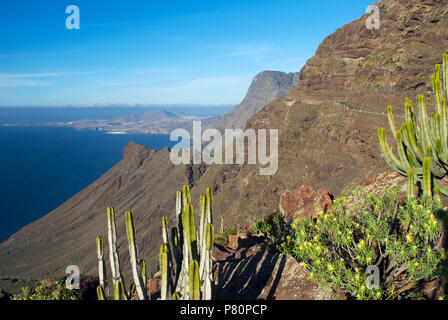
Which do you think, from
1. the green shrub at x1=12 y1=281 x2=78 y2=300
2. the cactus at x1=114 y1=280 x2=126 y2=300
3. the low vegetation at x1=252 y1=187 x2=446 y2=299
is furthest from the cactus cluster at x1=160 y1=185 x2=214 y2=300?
the green shrub at x1=12 y1=281 x2=78 y2=300

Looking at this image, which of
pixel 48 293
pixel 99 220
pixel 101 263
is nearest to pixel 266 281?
pixel 101 263

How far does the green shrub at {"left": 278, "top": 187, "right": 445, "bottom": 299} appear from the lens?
25.3 ft

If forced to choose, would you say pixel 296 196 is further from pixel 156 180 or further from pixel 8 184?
pixel 8 184

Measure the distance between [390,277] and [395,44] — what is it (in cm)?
6737

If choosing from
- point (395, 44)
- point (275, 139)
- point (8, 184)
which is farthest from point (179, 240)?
point (8, 184)

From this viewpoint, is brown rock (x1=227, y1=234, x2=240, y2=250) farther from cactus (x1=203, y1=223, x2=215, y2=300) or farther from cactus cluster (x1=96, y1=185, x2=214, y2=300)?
cactus (x1=203, y1=223, x2=215, y2=300)

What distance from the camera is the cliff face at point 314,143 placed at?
48.2 meters

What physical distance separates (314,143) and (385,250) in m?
53.8

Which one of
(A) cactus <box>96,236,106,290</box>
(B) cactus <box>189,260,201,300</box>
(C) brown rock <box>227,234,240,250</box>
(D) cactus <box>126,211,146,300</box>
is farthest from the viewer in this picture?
(C) brown rock <box>227,234,240,250</box>

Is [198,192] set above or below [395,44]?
below

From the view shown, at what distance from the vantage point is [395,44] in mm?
59625

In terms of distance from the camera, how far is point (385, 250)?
8.02 m

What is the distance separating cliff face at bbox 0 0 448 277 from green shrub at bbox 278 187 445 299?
20610mm

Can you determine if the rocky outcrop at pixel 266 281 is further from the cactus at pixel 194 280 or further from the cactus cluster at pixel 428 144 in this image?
the cactus cluster at pixel 428 144
